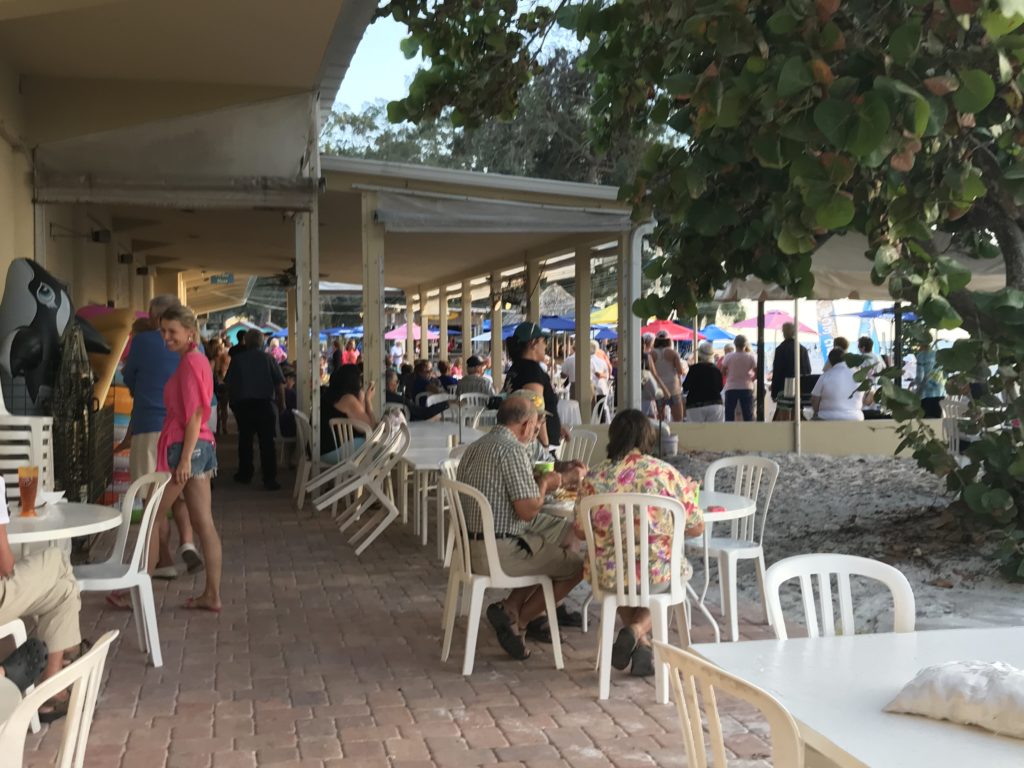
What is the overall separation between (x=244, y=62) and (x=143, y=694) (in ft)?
19.4

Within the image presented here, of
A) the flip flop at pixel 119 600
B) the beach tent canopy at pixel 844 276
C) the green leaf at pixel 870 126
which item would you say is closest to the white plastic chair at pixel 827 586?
the green leaf at pixel 870 126

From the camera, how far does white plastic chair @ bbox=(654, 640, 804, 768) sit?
6.16 ft

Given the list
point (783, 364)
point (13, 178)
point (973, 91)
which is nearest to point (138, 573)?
point (973, 91)

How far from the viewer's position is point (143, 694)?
14.3ft

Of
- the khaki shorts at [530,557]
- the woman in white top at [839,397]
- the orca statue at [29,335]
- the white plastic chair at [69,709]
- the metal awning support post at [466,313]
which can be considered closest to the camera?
the white plastic chair at [69,709]

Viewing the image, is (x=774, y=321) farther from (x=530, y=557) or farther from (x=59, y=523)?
(x=59, y=523)

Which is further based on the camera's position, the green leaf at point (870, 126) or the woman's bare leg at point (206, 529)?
the woman's bare leg at point (206, 529)

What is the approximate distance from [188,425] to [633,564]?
7.85ft

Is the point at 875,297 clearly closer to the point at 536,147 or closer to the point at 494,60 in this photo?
the point at 494,60

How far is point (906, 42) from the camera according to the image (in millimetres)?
3873

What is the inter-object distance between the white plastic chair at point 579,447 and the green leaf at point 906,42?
409 centimetres

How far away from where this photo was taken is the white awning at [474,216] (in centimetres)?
991

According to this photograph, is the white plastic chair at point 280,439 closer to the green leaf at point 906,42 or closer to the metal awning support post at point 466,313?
the metal awning support post at point 466,313

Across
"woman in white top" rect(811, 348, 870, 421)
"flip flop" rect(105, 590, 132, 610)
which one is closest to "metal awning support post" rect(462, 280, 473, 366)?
"woman in white top" rect(811, 348, 870, 421)
